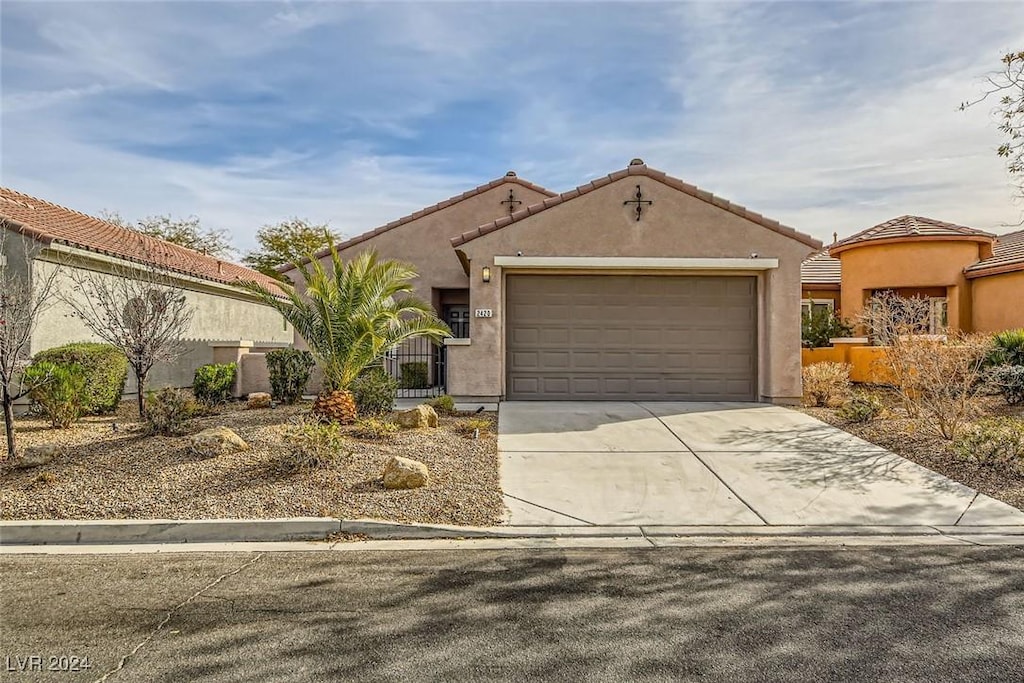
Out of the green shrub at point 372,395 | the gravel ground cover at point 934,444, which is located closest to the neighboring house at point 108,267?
the green shrub at point 372,395

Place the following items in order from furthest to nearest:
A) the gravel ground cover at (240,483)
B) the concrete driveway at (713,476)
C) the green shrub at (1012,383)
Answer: the green shrub at (1012,383)
the concrete driveway at (713,476)
the gravel ground cover at (240,483)

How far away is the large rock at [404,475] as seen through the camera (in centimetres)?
707

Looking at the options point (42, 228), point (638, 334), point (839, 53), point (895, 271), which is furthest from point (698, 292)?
point (42, 228)

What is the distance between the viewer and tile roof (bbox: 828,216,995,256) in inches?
695

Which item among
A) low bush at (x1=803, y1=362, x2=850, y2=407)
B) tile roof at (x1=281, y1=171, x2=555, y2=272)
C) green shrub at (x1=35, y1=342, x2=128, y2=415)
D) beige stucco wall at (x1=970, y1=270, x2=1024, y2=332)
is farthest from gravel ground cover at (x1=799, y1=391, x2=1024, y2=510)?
green shrub at (x1=35, y1=342, x2=128, y2=415)

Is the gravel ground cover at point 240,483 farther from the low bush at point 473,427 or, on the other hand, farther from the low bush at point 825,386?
the low bush at point 825,386

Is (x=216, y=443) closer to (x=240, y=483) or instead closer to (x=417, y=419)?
(x=240, y=483)

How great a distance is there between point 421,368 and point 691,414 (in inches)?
271

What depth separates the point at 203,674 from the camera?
347 centimetres

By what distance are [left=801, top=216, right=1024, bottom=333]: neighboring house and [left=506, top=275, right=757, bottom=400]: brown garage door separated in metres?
6.32

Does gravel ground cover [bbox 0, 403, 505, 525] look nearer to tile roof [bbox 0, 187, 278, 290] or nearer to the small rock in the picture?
the small rock

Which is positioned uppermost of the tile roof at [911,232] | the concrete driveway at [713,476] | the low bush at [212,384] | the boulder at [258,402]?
the tile roof at [911,232]

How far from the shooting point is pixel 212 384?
40.4 feet

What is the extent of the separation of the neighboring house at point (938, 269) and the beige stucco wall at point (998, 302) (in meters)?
0.02
